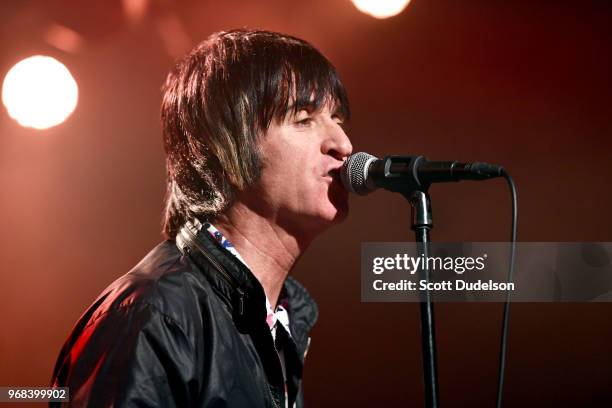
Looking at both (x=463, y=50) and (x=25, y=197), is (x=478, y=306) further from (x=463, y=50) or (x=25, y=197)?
(x=25, y=197)

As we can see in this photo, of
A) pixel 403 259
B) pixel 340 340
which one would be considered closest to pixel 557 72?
pixel 403 259

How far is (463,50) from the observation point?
2.97 metres

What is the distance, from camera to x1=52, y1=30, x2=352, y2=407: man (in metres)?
1.38

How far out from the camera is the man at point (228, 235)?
1.38m

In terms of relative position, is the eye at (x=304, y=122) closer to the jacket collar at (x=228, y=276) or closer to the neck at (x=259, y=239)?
the neck at (x=259, y=239)

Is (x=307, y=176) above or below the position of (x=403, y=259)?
above

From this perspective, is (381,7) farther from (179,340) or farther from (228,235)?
(179,340)

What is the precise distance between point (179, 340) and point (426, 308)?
509 mm

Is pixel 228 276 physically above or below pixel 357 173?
below

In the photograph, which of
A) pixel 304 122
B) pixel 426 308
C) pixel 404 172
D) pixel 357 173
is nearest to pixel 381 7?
pixel 304 122

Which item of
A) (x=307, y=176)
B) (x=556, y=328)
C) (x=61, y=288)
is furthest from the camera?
(x=61, y=288)

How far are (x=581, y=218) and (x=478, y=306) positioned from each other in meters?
0.55

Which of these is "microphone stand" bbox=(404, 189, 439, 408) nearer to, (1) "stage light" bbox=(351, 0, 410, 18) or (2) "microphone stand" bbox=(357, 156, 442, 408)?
(2) "microphone stand" bbox=(357, 156, 442, 408)

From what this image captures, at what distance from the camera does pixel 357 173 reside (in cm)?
153
